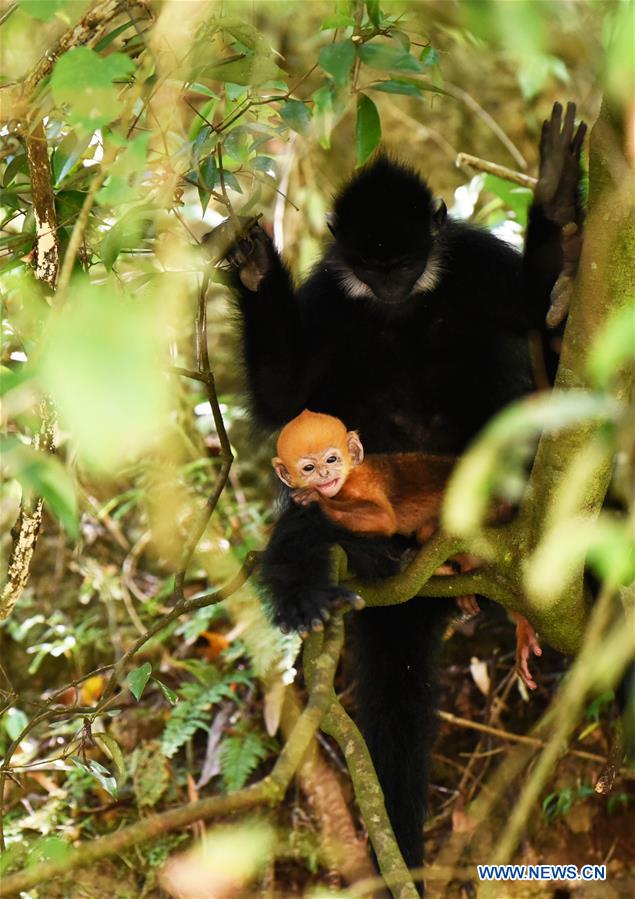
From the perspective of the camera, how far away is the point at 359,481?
355 centimetres

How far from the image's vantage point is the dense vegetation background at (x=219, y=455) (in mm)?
1516

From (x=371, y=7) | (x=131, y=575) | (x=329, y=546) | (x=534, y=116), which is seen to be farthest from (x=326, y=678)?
(x=534, y=116)

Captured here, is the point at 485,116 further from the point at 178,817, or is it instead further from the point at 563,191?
the point at 178,817

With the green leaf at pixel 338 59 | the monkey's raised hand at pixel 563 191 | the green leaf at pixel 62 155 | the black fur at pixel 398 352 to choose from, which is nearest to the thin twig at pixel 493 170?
the black fur at pixel 398 352

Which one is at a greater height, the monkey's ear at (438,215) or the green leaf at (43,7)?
the green leaf at (43,7)

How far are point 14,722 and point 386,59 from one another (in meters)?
3.44

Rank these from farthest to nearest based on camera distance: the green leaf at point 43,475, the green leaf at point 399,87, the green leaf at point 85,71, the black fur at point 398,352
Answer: the black fur at point 398,352 → the green leaf at point 399,87 → the green leaf at point 85,71 → the green leaf at point 43,475

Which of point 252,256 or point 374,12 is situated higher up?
point 374,12

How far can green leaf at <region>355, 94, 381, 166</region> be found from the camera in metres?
2.75

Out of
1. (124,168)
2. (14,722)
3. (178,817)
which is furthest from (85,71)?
(14,722)

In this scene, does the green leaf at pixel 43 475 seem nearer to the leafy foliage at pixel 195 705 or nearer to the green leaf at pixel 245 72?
the green leaf at pixel 245 72

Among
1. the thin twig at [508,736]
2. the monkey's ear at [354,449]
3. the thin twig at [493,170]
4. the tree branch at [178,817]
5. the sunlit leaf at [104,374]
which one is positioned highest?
the sunlit leaf at [104,374]

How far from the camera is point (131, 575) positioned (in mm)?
5746

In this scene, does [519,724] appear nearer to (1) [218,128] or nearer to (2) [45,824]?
(2) [45,824]
